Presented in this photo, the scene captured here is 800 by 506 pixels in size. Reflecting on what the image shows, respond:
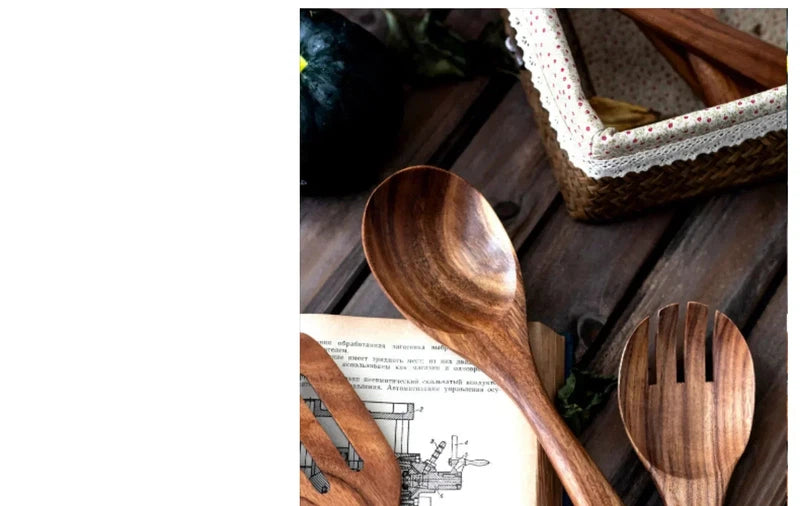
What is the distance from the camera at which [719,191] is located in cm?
58

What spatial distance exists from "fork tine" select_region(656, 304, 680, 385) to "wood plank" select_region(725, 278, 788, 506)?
8cm

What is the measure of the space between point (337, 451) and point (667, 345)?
219 millimetres

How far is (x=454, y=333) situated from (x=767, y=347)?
8.8 inches

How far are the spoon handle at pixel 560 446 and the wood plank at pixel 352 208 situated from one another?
15 cm

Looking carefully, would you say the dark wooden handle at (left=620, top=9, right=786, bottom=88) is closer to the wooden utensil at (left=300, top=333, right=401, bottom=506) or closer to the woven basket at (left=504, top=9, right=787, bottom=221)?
the woven basket at (left=504, top=9, right=787, bottom=221)

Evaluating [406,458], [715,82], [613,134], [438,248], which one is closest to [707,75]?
[715,82]

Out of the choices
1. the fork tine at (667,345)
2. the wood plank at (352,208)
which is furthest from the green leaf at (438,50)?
the fork tine at (667,345)

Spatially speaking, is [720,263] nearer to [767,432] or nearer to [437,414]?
[767,432]

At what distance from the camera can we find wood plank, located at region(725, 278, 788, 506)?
20.1 inches

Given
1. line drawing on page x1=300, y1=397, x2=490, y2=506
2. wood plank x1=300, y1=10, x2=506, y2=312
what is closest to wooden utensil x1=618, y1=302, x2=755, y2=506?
line drawing on page x1=300, y1=397, x2=490, y2=506

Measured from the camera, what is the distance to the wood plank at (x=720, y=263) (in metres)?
0.55

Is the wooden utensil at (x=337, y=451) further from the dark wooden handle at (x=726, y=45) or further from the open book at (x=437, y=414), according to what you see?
the dark wooden handle at (x=726, y=45)

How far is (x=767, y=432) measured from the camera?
520 millimetres
